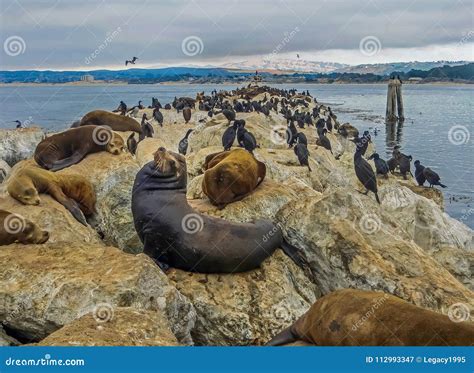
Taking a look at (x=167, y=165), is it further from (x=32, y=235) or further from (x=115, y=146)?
(x=115, y=146)

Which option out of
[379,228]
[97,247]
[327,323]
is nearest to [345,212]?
[379,228]

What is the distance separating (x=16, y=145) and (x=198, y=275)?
12062mm

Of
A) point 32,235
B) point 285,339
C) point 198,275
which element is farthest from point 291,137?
point 285,339

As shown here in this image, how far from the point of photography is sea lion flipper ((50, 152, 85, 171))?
1066 centimetres

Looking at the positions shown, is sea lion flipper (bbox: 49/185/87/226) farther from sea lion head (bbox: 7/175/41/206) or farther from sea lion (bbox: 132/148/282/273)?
sea lion (bbox: 132/148/282/273)

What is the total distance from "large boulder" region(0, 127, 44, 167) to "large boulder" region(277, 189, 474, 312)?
38.7 ft

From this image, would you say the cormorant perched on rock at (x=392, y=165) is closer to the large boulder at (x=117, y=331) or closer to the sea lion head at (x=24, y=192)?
the sea lion head at (x=24, y=192)

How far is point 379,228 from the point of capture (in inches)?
299

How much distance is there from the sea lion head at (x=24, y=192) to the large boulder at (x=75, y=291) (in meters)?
2.39

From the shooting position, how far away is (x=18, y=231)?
6.93 m

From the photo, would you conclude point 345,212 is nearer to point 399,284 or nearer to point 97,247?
point 399,284

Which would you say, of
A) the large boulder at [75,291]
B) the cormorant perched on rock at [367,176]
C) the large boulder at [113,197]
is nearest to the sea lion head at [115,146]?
the large boulder at [113,197]

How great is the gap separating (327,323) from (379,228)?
104 inches

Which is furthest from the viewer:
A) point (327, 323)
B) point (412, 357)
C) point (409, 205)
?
point (409, 205)
